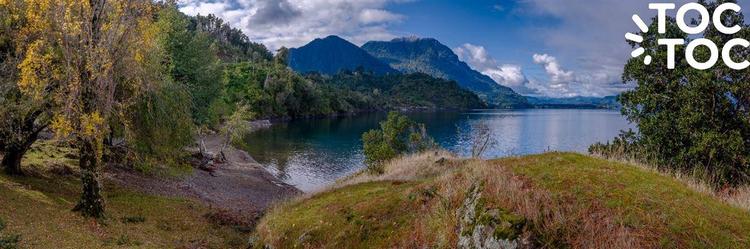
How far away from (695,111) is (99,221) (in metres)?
30.9

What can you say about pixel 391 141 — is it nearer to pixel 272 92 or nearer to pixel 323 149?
pixel 323 149

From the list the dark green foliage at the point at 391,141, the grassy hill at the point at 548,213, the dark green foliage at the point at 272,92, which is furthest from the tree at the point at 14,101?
the dark green foliage at the point at 272,92

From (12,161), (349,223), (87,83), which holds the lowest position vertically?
(349,223)

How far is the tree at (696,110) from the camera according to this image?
25281 millimetres

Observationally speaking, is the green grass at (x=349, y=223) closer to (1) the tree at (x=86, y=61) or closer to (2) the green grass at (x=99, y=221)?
(2) the green grass at (x=99, y=221)

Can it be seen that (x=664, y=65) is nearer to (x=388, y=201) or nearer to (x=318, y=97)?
(x=388, y=201)

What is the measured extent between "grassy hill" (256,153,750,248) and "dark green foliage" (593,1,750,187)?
13.5 meters

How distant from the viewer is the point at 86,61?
69.3ft

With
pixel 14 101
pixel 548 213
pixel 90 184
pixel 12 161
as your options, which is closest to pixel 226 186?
pixel 12 161

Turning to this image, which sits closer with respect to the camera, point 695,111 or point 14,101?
point 14,101

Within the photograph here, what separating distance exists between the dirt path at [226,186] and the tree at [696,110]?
2243 cm

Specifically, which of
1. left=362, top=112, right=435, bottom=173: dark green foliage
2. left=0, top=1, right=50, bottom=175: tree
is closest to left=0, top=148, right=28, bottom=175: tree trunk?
left=0, top=1, right=50, bottom=175: tree

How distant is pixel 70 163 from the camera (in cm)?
3328

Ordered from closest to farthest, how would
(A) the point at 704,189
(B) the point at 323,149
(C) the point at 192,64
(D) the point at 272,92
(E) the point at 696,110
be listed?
(A) the point at 704,189 < (E) the point at 696,110 < (C) the point at 192,64 < (B) the point at 323,149 < (D) the point at 272,92
